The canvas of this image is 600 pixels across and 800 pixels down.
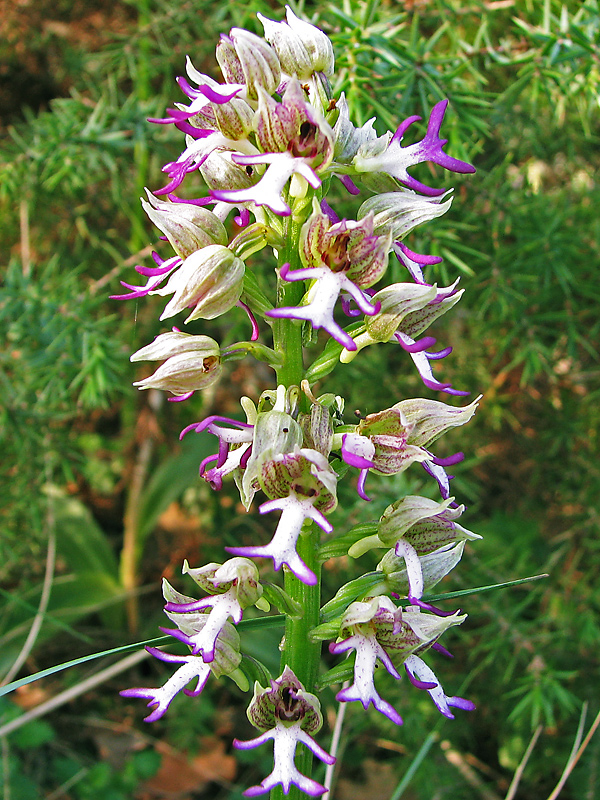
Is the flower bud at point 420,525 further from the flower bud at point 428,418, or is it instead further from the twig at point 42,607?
the twig at point 42,607

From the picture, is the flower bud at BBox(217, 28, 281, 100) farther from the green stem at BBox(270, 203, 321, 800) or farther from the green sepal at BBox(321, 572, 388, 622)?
the green sepal at BBox(321, 572, 388, 622)

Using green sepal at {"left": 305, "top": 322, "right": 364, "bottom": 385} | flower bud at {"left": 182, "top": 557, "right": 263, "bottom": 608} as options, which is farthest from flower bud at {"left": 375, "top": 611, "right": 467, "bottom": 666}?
green sepal at {"left": 305, "top": 322, "right": 364, "bottom": 385}

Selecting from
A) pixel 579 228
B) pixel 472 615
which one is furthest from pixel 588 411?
pixel 472 615

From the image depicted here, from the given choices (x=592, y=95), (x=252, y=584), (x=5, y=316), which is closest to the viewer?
(x=252, y=584)

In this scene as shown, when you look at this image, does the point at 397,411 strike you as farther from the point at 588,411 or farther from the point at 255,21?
the point at 588,411

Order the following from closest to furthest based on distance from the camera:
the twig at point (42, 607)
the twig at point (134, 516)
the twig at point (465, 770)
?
the twig at point (42, 607), the twig at point (465, 770), the twig at point (134, 516)

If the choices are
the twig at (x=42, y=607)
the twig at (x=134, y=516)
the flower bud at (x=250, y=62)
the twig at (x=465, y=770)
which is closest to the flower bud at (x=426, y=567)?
the flower bud at (x=250, y=62)

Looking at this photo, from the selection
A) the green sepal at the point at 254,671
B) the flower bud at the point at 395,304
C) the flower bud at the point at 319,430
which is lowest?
the green sepal at the point at 254,671
